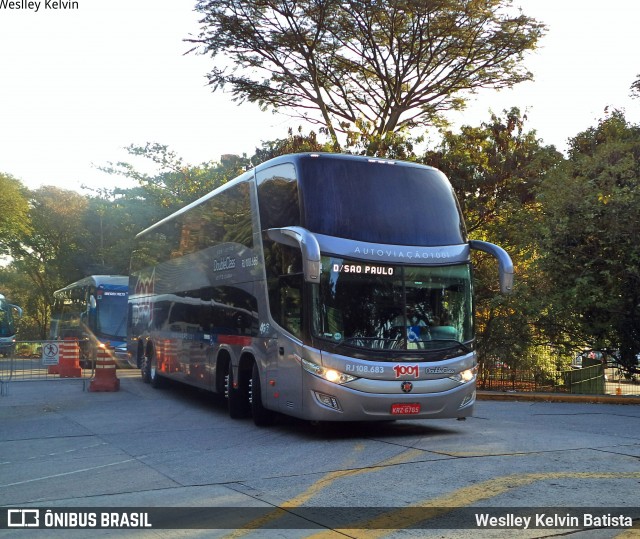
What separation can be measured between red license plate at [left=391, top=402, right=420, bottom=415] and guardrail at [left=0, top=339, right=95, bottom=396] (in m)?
12.4

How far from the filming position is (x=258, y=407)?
45.5 ft

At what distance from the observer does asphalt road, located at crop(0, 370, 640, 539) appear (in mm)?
7055

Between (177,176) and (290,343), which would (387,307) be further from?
(177,176)

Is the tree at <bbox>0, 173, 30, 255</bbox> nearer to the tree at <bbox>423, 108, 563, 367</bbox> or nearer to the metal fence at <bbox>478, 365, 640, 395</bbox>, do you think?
the tree at <bbox>423, 108, 563, 367</bbox>

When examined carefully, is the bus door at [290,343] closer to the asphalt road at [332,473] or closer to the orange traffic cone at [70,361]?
the asphalt road at [332,473]

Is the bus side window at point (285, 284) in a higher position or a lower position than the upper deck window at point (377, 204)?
lower

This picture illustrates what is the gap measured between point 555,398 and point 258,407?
9.20m

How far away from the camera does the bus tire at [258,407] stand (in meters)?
13.8

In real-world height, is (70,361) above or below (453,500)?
above

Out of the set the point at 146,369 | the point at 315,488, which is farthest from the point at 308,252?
the point at 146,369

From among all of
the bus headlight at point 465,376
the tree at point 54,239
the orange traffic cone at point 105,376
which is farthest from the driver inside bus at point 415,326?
the tree at point 54,239

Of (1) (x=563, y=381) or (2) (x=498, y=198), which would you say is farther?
(2) (x=498, y=198)

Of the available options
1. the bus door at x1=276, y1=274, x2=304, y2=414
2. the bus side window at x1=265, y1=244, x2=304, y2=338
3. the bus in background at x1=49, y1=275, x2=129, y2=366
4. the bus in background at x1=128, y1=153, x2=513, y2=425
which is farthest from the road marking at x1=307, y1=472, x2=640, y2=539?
the bus in background at x1=49, y1=275, x2=129, y2=366

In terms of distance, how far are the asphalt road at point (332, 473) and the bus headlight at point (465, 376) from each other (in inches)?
31.5
